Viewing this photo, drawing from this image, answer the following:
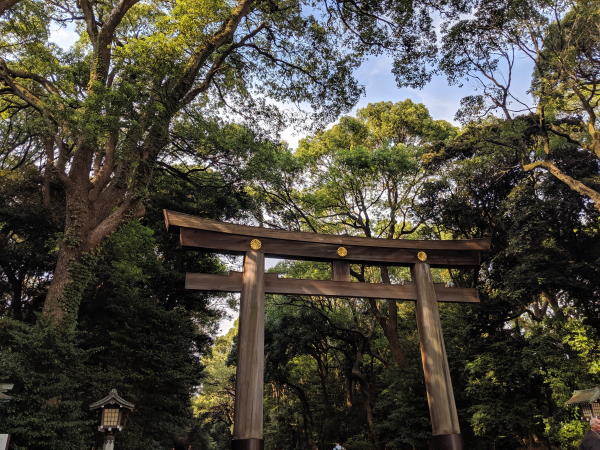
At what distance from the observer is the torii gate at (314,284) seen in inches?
234

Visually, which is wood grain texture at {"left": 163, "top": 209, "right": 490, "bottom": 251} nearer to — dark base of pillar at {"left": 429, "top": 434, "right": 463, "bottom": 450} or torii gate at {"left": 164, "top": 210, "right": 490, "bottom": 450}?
torii gate at {"left": 164, "top": 210, "right": 490, "bottom": 450}

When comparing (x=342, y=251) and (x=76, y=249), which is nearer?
(x=342, y=251)

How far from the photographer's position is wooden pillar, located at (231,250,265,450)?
222 inches

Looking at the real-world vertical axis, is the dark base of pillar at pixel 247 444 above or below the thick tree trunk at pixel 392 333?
below

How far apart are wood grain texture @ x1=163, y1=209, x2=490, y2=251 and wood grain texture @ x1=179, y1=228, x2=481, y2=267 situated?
0.24ft

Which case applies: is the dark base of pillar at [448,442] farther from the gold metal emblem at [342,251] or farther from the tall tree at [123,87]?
the tall tree at [123,87]

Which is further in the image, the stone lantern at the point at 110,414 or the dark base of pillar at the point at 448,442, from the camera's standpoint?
the dark base of pillar at the point at 448,442

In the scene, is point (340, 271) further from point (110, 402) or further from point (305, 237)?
point (110, 402)

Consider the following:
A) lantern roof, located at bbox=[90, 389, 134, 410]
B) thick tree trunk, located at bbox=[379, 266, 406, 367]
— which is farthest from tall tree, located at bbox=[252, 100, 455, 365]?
lantern roof, located at bbox=[90, 389, 134, 410]

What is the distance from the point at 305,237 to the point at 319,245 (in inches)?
13.4

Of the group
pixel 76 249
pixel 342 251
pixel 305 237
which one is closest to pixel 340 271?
pixel 342 251

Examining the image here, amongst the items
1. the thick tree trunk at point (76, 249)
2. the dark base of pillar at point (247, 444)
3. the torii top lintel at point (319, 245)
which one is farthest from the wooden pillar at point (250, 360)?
the thick tree trunk at point (76, 249)

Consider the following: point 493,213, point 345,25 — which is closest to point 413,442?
point 493,213

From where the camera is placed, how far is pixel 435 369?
6898mm
